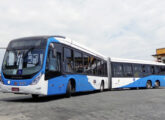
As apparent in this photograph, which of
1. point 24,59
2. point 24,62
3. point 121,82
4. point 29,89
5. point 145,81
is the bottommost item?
point 29,89

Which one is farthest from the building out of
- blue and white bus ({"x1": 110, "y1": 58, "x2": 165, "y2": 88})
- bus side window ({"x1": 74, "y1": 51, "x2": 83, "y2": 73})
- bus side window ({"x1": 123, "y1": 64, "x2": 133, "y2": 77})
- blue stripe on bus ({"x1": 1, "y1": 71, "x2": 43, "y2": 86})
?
blue stripe on bus ({"x1": 1, "y1": 71, "x2": 43, "y2": 86})

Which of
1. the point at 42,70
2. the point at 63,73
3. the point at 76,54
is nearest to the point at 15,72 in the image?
the point at 42,70

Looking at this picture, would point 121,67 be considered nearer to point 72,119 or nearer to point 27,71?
point 27,71

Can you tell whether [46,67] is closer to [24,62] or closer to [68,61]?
[24,62]

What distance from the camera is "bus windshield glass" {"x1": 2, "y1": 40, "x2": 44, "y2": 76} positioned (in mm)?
9320

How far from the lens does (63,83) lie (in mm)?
10727

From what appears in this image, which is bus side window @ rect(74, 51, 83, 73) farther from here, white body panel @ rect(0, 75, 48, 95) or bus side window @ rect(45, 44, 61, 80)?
white body panel @ rect(0, 75, 48, 95)

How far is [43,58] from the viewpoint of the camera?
944 cm

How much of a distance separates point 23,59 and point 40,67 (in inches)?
35.0

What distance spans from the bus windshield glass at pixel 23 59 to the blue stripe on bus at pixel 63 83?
0.97m

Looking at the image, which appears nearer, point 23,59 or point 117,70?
point 23,59

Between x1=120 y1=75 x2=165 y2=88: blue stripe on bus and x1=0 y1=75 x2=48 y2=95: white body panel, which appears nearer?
x1=0 y1=75 x2=48 y2=95: white body panel

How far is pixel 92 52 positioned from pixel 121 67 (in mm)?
6786

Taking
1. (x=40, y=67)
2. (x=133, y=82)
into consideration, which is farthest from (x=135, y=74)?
(x=40, y=67)
